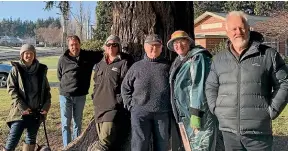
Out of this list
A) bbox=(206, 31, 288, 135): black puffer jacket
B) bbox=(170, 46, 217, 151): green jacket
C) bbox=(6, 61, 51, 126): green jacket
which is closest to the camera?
bbox=(206, 31, 288, 135): black puffer jacket

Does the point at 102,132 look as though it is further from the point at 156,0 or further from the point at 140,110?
the point at 156,0

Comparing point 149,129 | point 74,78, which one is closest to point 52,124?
point 74,78

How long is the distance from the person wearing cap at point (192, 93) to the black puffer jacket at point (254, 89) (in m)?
0.50

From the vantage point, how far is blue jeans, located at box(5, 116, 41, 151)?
5.52 m

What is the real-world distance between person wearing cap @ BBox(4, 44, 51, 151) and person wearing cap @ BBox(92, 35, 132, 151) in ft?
2.92

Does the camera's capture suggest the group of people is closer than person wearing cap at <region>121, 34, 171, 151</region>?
Yes

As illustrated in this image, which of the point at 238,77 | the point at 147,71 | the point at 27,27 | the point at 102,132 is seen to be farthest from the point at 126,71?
the point at 27,27

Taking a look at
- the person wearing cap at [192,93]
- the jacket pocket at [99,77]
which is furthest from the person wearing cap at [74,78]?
the person wearing cap at [192,93]

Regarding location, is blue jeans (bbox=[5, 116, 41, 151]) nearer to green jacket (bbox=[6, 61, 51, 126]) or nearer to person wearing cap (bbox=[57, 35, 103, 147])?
green jacket (bbox=[6, 61, 51, 126])

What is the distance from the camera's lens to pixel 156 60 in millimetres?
4758

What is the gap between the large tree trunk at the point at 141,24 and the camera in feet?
18.9

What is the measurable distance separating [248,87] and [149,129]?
156cm

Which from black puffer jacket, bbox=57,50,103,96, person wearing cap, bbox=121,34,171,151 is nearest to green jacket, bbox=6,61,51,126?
black puffer jacket, bbox=57,50,103,96

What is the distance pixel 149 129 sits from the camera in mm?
4781
